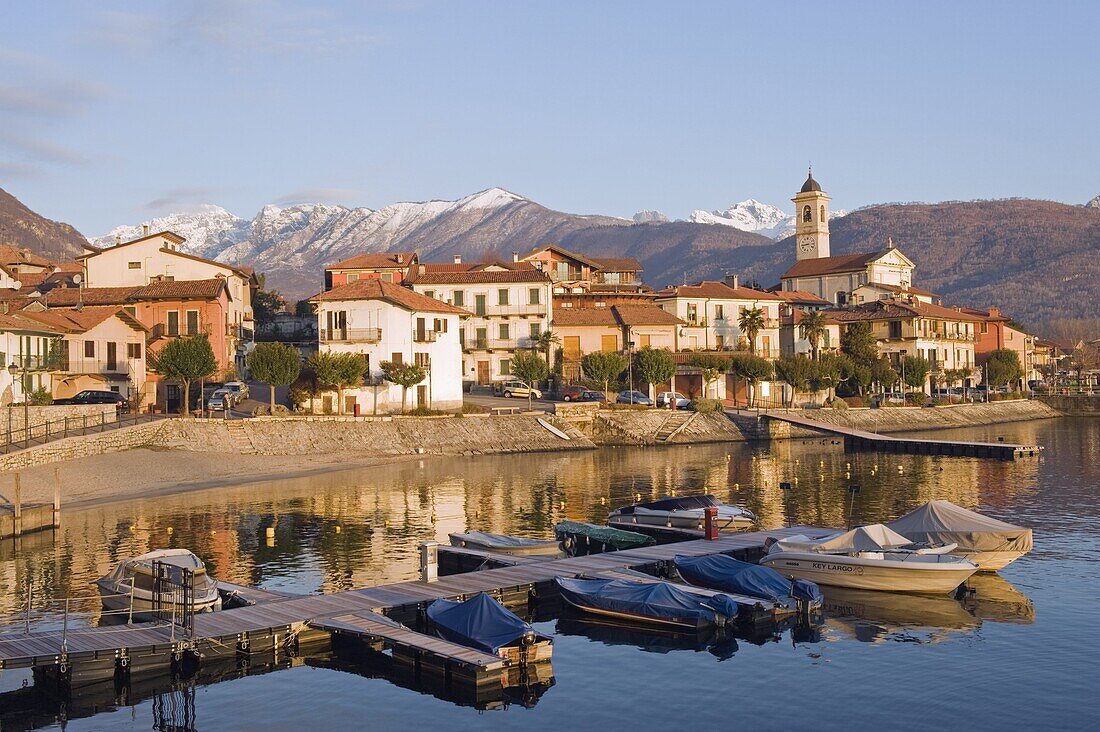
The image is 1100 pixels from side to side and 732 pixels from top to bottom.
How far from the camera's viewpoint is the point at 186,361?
78688 mm

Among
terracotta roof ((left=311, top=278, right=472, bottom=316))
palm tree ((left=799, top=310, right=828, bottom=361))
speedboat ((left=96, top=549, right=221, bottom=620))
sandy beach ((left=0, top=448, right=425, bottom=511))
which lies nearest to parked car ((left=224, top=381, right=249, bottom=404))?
terracotta roof ((left=311, top=278, right=472, bottom=316))

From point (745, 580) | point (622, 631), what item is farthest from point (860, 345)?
point (622, 631)

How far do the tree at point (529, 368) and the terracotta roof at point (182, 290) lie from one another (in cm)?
2727

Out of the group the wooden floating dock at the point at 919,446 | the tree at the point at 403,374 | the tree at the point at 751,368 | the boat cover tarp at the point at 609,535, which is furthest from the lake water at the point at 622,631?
the tree at the point at 751,368

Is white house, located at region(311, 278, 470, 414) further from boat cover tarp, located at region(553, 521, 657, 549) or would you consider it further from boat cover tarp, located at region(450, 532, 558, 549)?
boat cover tarp, located at region(450, 532, 558, 549)

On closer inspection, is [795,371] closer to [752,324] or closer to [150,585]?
[752,324]

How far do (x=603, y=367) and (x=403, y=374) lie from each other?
68.6ft

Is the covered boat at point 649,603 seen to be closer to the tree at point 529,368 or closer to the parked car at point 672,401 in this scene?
the tree at point 529,368

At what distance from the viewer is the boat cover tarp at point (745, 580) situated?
111 feet

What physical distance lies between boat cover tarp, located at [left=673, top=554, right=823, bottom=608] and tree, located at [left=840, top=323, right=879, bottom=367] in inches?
3684

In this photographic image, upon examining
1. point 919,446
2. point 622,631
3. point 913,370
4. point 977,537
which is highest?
point 913,370

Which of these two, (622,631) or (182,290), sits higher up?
(182,290)

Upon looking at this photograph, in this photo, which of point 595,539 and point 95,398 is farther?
point 95,398

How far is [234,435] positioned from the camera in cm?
7556
